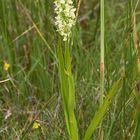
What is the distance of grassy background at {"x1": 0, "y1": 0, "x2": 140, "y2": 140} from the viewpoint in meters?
1.34

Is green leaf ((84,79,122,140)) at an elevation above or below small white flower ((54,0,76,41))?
below

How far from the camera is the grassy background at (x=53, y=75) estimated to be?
1.34 meters

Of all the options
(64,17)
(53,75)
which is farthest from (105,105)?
(53,75)

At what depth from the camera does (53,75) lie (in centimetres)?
168

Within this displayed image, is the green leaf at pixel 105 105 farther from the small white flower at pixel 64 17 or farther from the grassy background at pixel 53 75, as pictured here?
the small white flower at pixel 64 17

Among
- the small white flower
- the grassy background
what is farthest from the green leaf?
the small white flower

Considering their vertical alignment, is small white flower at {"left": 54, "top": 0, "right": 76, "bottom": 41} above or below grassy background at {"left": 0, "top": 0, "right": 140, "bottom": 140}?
above

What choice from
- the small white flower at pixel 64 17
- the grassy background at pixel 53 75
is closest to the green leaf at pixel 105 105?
the grassy background at pixel 53 75

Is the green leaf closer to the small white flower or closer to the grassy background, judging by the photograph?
the grassy background

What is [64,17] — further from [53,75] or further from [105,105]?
[53,75]

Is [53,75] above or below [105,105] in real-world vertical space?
below

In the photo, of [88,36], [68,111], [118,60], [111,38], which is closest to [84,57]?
[118,60]

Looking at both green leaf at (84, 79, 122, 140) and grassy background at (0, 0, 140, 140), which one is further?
grassy background at (0, 0, 140, 140)

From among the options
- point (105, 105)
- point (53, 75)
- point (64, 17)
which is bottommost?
point (53, 75)
